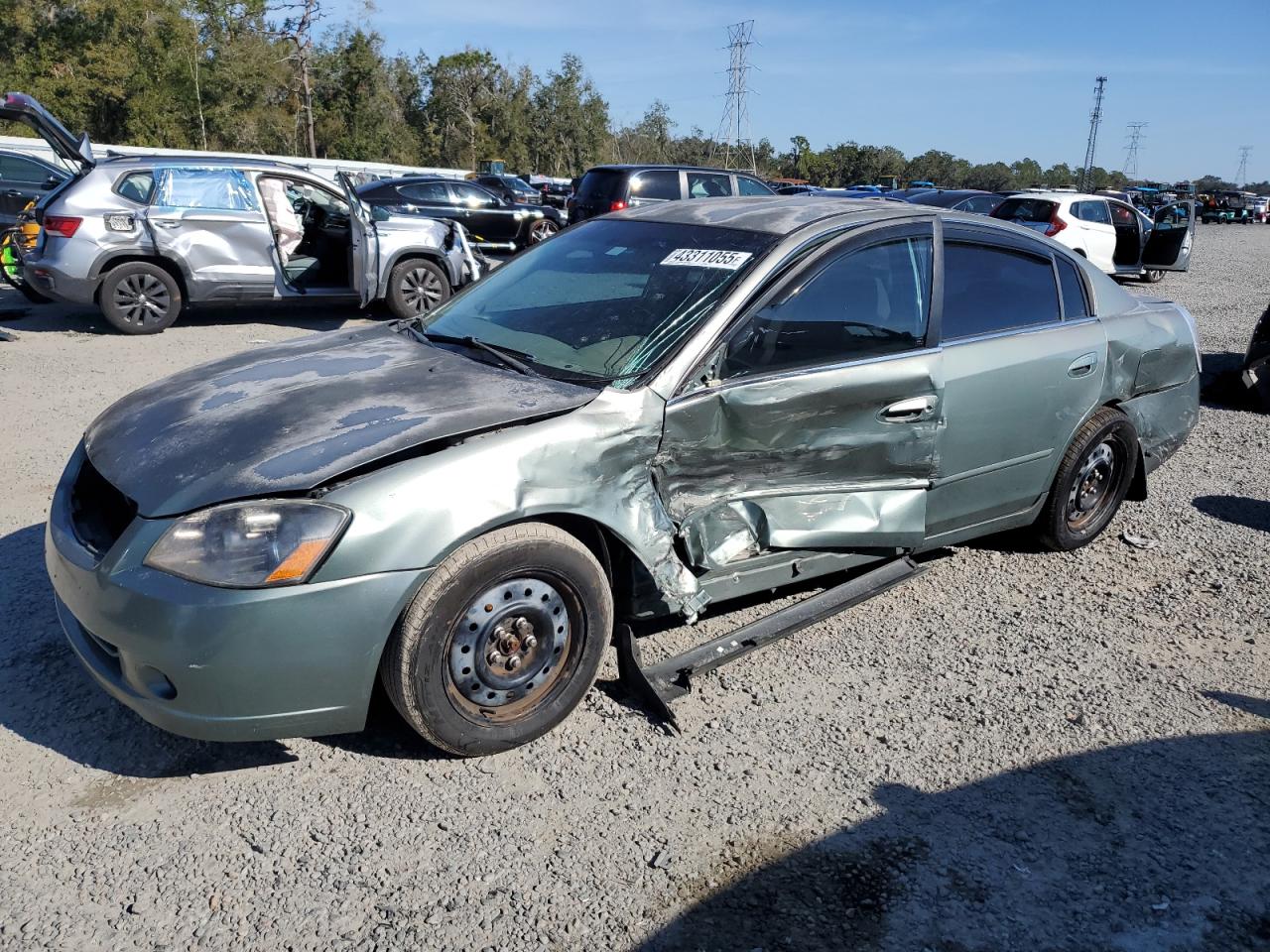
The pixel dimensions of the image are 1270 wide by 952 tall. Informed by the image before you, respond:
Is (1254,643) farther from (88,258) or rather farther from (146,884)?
(88,258)

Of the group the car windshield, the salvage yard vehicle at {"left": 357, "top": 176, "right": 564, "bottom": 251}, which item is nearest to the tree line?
the salvage yard vehicle at {"left": 357, "top": 176, "right": 564, "bottom": 251}

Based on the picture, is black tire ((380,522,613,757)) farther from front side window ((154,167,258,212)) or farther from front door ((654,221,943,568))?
front side window ((154,167,258,212))

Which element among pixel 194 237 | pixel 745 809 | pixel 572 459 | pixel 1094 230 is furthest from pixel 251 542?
pixel 1094 230

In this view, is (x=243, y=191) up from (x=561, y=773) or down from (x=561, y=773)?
up

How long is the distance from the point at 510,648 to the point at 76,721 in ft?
4.78

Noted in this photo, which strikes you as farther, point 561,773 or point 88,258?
point 88,258

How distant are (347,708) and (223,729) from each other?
0.32m

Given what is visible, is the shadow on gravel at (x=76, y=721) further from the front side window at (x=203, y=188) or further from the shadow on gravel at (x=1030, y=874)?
the front side window at (x=203, y=188)

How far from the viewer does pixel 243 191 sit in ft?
31.0

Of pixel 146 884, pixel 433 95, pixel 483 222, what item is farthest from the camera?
pixel 433 95

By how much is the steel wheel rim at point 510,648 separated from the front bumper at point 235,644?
256 mm

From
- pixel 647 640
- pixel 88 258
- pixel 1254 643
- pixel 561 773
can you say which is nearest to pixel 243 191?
pixel 88 258

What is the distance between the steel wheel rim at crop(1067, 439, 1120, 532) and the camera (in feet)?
15.0

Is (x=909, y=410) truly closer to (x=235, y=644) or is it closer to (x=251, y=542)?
(x=251, y=542)
